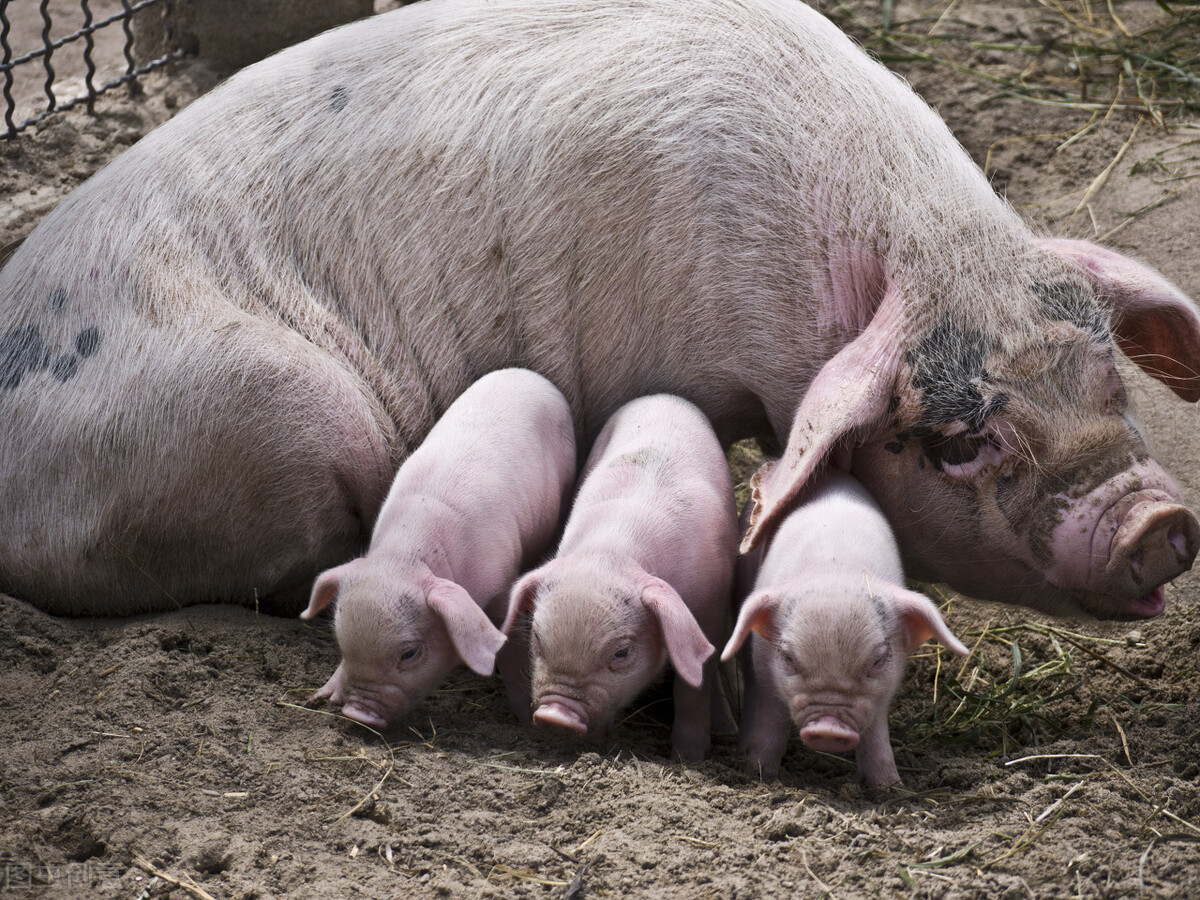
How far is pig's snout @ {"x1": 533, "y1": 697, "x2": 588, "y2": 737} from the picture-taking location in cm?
316

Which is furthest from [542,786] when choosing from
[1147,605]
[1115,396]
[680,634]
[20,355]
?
[20,355]

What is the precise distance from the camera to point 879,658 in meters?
3.06

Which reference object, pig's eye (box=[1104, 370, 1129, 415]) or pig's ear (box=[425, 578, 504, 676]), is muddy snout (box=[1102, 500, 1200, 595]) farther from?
Result: pig's ear (box=[425, 578, 504, 676])

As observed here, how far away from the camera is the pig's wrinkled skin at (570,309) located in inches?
140

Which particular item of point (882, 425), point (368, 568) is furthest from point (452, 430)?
point (882, 425)

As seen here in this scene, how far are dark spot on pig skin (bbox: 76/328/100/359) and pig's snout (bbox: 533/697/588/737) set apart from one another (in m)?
1.80

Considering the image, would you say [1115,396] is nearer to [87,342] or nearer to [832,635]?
[832,635]

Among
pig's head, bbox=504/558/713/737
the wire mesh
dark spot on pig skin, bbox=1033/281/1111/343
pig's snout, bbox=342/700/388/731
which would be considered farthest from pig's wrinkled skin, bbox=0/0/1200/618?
the wire mesh

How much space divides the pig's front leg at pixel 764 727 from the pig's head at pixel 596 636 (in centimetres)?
22

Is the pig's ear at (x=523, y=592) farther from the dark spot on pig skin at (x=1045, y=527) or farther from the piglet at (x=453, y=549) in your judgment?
the dark spot on pig skin at (x=1045, y=527)

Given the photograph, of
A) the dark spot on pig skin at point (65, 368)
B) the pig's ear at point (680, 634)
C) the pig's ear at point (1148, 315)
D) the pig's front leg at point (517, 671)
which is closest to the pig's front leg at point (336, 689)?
the pig's front leg at point (517, 671)

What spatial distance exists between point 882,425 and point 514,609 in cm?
117

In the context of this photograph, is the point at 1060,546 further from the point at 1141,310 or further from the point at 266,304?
the point at 266,304

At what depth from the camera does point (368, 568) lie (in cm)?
336
